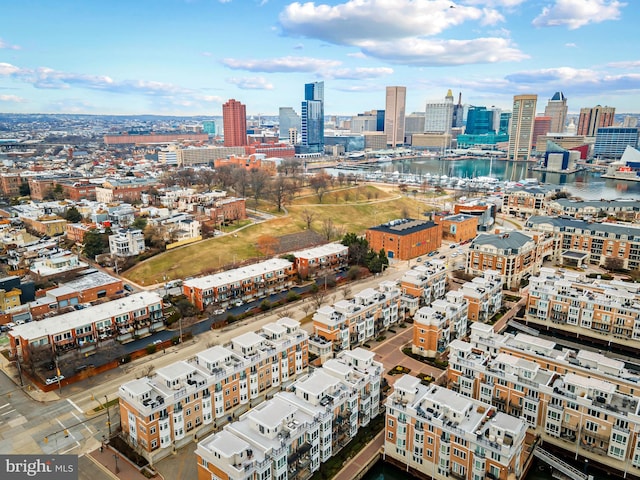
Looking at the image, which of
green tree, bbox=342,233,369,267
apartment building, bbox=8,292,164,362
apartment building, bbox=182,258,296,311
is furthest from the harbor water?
apartment building, bbox=8,292,164,362

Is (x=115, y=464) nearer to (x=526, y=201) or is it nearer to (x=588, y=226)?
(x=588, y=226)

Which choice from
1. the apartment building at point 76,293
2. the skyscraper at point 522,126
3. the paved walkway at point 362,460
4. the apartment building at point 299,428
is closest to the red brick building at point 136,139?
the skyscraper at point 522,126

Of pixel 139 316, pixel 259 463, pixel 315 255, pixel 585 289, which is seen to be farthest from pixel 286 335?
pixel 585 289

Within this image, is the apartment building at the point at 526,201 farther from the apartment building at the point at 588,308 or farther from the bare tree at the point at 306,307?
the bare tree at the point at 306,307

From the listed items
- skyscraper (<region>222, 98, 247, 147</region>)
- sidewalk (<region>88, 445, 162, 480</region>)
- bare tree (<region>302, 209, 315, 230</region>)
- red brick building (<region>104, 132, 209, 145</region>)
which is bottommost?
sidewalk (<region>88, 445, 162, 480</region>)

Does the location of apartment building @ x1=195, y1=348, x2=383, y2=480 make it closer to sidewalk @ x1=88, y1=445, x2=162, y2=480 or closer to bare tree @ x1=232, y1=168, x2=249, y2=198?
sidewalk @ x1=88, y1=445, x2=162, y2=480

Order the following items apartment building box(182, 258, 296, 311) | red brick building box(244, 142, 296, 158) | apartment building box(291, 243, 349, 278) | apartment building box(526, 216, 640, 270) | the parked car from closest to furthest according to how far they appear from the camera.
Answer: the parked car < apartment building box(182, 258, 296, 311) < apartment building box(291, 243, 349, 278) < apartment building box(526, 216, 640, 270) < red brick building box(244, 142, 296, 158)

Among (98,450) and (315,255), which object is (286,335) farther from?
(315,255)
